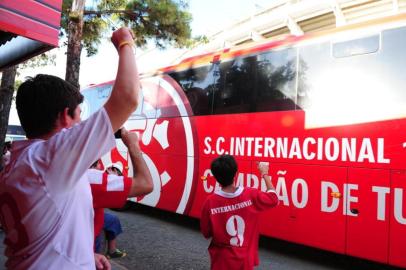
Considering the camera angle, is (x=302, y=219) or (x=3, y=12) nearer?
(x=3, y=12)

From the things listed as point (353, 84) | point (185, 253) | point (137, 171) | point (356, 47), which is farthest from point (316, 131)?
point (137, 171)

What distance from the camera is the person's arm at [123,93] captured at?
1255mm

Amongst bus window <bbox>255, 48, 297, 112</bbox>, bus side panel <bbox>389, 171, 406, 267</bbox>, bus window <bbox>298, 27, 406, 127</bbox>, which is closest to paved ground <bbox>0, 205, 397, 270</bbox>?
bus side panel <bbox>389, 171, 406, 267</bbox>

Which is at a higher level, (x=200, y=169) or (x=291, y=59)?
(x=291, y=59)

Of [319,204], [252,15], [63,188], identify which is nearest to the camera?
[63,188]

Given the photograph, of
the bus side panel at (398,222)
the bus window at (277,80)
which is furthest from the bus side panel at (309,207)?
the bus window at (277,80)

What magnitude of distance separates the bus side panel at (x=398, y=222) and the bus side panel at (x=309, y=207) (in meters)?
0.63

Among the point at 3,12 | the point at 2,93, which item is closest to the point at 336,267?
the point at 3,12

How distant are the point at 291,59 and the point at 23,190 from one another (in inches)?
215

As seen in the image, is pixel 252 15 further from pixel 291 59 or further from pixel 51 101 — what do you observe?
pixel 51 101

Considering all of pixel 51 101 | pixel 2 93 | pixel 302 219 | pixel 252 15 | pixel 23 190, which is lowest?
pixel 302 219

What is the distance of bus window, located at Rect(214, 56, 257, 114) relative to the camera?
6695mm

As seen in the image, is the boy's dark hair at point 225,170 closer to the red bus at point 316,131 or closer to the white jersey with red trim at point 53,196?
the white jersey with red trim at point 53,196

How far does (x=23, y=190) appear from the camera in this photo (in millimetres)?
1240
